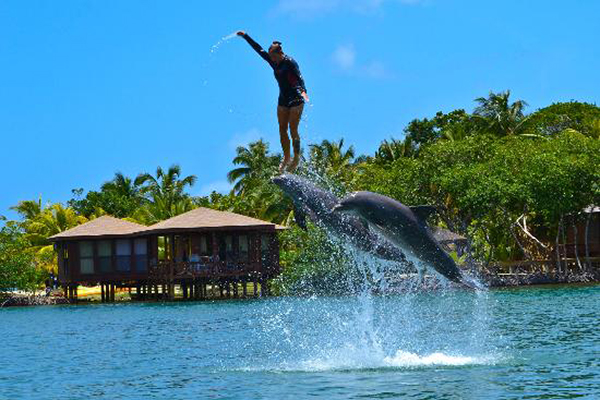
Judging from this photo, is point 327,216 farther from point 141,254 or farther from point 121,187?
point 121,187

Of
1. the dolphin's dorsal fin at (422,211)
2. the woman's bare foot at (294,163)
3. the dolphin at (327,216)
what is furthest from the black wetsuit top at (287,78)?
the dolphin's dorsal fin at (422,211)

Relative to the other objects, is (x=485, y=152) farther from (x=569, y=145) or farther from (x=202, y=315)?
(x=202, y=315)

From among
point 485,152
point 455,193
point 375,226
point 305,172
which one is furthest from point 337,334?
point 485,152

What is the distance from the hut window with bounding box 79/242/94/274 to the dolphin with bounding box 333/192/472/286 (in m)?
45.3

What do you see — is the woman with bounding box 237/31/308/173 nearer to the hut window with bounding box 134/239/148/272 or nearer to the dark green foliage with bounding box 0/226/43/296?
the hut window with bounding box 134/239/148/272

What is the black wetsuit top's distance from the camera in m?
15.4

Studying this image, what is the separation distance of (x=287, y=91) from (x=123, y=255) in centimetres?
4487

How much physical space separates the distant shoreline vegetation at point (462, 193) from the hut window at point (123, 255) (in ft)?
19.9

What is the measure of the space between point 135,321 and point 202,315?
2881mm

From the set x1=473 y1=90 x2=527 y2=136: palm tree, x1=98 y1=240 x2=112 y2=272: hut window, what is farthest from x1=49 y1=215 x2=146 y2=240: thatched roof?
x1=473 y1=90 x2=527 y2=136: palm tree

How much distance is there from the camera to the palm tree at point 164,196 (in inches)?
2891

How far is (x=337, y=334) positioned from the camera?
99.8 ft

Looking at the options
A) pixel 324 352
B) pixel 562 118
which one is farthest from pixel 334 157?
pixel 324 352

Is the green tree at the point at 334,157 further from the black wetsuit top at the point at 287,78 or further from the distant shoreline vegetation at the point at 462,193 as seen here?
the black wetsuit top at the point at 287,78
